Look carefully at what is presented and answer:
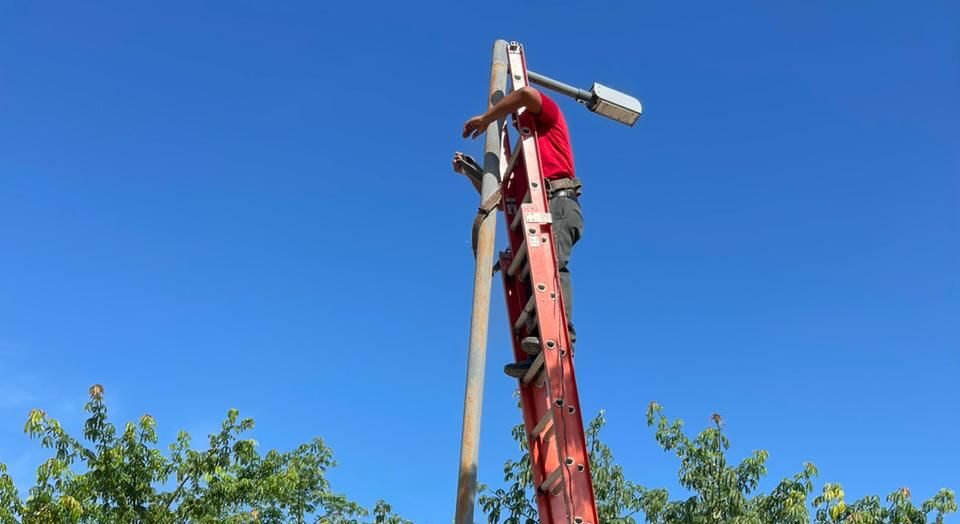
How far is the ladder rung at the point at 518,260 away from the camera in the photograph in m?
3.78

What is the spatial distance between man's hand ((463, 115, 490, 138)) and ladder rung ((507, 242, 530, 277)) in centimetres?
61

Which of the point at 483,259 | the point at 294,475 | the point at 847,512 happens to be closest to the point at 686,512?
the point at 847,512

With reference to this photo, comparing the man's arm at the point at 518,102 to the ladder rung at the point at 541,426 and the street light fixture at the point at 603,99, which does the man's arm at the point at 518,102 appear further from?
the ladder rung at the point at 541,426

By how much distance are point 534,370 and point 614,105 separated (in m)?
1.63

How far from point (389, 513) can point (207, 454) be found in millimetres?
8054

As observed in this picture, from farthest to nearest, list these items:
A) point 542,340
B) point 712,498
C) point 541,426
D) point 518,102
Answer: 1. point 712,498
2. point 518,102
3. point 541,426
4. point 542,340

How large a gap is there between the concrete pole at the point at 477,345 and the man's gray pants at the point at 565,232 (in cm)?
50

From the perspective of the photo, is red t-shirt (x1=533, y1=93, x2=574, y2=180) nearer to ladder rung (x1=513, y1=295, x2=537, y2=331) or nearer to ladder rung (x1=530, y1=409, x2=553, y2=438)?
ladder rung (x1=513, y1=295, x2=537, y2=331)

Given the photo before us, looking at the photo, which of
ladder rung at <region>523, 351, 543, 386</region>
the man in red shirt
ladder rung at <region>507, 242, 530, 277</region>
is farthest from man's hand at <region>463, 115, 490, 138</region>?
ladder rung at <region>523, 351, 543, 386</region>

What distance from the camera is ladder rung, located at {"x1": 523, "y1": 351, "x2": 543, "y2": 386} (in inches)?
138

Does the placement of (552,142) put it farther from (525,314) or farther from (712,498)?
(712,498)

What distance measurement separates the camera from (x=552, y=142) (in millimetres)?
4105

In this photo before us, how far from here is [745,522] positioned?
11227 mm

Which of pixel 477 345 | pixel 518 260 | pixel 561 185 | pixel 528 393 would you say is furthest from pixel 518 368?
pixel 561 185
